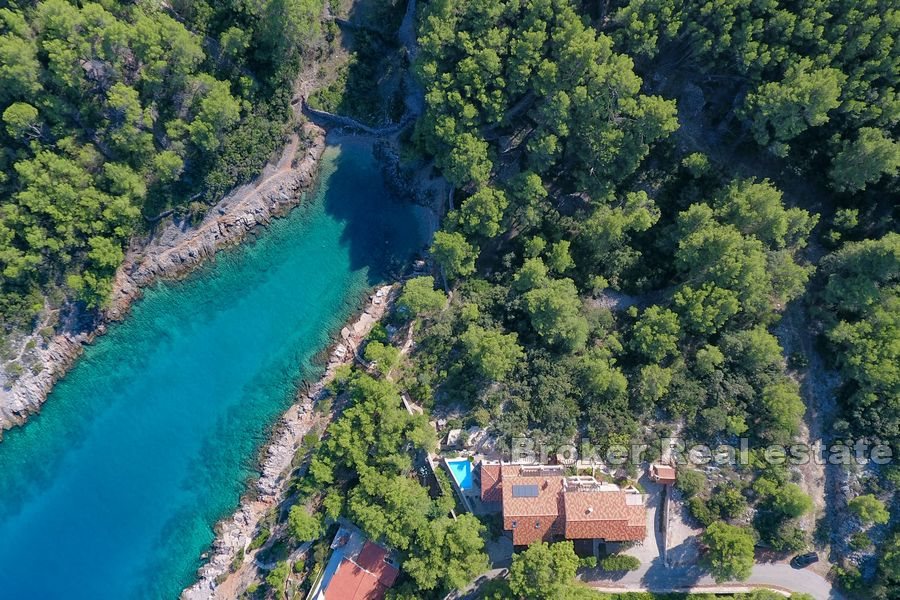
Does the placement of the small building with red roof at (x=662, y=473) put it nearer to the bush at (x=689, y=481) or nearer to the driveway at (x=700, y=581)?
the bush at (x=689, y=481)

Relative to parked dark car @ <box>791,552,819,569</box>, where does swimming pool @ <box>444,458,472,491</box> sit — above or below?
below

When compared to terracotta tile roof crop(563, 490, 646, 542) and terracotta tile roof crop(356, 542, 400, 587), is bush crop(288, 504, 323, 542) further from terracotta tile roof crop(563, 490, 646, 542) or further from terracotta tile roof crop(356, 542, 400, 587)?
terracotta tile roof crop(563, 490, 646, 542)

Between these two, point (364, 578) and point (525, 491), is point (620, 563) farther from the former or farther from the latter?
point (364, 578)

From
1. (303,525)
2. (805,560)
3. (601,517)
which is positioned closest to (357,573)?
(303,525)

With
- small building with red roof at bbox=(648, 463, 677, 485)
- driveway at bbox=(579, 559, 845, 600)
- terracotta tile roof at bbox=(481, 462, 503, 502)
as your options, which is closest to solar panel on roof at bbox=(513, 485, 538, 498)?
terracotta tile roof at bbox=(481, 462, 503, 502)

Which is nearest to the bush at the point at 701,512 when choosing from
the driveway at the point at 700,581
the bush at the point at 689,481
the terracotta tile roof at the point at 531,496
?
the bush at the point at 689,481
